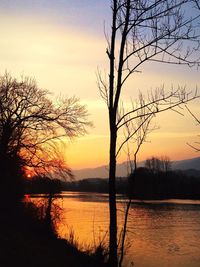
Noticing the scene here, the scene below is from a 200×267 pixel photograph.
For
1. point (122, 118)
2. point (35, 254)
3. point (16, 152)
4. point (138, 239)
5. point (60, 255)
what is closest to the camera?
point (122, 118)

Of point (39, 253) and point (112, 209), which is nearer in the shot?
point (112, 209)

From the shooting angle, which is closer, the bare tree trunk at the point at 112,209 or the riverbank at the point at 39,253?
the bare tree trunk at the point at 112,209

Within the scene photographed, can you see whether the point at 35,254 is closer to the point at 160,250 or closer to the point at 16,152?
the point at 160,250

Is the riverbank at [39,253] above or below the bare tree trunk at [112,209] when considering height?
below

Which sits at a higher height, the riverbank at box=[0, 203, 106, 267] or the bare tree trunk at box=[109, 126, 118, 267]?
the bare tree trunk at box=[109, 126, 118, 267]

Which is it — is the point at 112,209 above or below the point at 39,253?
above

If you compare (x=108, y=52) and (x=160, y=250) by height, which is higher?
(x=108, y=52)

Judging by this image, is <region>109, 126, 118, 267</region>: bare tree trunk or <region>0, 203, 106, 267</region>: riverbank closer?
<region>109, 126, 118, 267</region>: bare tree trunk

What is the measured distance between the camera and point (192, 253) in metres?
22.4

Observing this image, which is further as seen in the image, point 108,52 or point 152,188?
point 152,188

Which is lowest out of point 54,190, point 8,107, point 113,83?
point 54,190

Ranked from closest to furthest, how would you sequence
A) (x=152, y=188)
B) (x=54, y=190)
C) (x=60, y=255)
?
1. (x=60, y=255)
2. (x=54, y=190)
3. (x=152, y=188)

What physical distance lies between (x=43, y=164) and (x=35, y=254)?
20.4m

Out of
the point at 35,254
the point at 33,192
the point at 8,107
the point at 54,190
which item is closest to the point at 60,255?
the point at 35,254
